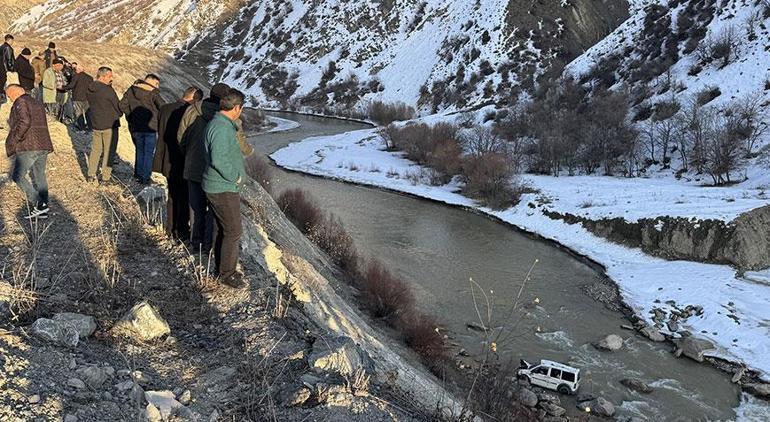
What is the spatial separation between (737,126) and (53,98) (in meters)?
36.4

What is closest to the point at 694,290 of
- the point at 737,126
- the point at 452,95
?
the point at 737,126

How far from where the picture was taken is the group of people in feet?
19.8

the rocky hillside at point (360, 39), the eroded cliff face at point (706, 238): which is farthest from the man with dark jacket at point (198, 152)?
the rocky hillside at point (360, 39)

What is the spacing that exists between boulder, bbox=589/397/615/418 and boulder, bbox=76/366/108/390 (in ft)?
43.2

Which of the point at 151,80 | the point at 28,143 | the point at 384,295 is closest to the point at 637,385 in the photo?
the point at 384,295

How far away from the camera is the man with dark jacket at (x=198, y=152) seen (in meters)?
6.86

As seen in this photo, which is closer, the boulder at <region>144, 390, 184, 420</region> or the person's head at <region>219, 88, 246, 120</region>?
the boulder at <region>144, 390, 184, 420</region>

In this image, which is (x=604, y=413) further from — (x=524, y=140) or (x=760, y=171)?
(x=524, y=140)

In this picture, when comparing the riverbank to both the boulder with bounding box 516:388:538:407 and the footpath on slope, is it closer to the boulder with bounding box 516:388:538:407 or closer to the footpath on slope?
the boulder with bounding box 516:388:538:407

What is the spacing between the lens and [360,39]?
92312 mm

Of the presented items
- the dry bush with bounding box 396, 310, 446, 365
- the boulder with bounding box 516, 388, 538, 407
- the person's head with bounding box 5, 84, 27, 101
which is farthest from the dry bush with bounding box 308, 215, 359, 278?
the person's head with bounding box 5, 84, 27, 101

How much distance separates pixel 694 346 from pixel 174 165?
55.9ft

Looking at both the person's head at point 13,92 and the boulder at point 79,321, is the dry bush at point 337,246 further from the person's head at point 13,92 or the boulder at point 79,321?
the boulder at point 79,321

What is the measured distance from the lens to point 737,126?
34.6 metres
